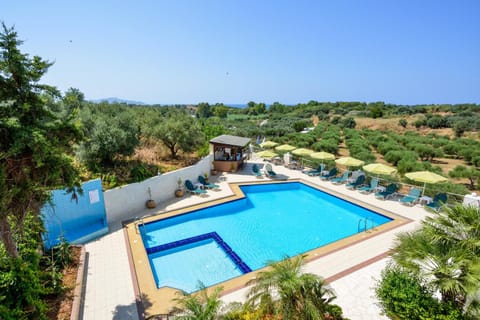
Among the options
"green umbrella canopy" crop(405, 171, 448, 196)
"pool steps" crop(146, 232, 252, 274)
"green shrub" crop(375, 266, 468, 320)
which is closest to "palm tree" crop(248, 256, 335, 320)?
"green shrub" crop(375, 266, 468, 320)

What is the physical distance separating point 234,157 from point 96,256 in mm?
11317

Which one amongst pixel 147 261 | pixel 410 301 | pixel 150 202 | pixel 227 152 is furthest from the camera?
pixel 227 152

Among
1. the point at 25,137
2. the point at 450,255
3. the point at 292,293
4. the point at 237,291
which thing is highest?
the point at 25,137

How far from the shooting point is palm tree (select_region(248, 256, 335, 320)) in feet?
13.1

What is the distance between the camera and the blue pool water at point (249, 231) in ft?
25.9

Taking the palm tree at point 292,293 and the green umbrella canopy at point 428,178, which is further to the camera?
the green umbrella canopy at point 428,178

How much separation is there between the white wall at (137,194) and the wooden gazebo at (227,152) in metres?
3.84

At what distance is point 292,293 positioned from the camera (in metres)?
4.11

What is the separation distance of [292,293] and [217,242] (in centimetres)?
568

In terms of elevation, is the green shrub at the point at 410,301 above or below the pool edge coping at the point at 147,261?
above

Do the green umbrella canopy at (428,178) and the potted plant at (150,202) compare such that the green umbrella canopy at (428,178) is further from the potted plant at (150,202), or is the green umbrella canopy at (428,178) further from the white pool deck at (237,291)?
the potted plant at (150,202)

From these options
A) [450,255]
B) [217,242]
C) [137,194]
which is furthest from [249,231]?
[450,255]

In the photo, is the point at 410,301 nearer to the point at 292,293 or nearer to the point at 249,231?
the point at 292,293

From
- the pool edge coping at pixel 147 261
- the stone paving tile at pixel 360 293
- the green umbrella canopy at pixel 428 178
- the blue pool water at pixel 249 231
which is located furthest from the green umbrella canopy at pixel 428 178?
the stone paving tile at pixel 360 293
